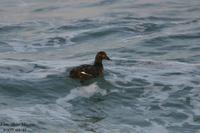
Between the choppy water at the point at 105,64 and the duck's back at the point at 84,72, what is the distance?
0.17 meters

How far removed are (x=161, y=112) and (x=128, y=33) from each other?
7981 mm

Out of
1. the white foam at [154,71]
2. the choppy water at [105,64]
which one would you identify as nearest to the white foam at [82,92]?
the choppy water at [105,64]

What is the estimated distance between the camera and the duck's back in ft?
Result: 44.0

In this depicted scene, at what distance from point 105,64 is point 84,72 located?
6.46 ft

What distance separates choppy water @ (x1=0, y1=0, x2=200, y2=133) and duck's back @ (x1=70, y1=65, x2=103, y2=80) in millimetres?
171

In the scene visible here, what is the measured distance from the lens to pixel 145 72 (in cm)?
1421

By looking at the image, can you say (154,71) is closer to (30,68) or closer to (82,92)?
(82,92)

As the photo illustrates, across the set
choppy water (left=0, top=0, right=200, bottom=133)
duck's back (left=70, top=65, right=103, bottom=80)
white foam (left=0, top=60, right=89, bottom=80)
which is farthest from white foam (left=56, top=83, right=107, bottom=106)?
white foam (left=0, top=60, right=89, bottom=80)

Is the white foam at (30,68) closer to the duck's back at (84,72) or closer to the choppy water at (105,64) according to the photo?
the choppy water at (105,64)

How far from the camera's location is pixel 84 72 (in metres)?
13.5

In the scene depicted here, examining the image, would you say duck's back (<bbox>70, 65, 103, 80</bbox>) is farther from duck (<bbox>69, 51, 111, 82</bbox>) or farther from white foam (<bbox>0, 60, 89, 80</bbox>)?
white foam (<bbox>0, 60, 89, 80</bbox>)

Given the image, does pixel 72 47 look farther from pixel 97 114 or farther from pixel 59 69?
pixel 97 114

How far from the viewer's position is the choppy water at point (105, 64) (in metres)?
11.0

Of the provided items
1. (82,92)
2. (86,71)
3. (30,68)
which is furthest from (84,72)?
(30,68)
